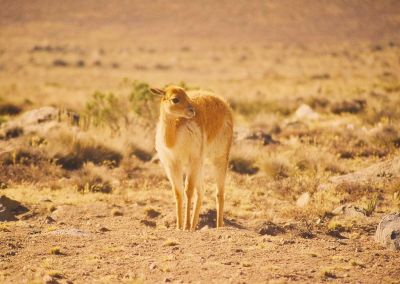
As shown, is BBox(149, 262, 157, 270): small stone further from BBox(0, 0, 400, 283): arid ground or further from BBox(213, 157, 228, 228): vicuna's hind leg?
BBox(213, 157, 228, 228): vicuna's hind leg

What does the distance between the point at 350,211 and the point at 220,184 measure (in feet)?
6.56

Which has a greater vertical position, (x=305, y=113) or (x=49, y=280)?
(x=49, y=280)

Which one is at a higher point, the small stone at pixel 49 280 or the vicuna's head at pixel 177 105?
the vicuna's head at pixel 177 105

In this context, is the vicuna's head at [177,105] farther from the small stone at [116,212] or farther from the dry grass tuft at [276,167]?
the dry grass tuft at [276,167]

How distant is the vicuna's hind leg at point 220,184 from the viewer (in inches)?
323

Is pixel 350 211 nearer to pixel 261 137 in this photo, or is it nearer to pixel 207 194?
pixel 207 194

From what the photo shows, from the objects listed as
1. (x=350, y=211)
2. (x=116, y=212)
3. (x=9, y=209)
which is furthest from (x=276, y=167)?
(x=9, y=209)

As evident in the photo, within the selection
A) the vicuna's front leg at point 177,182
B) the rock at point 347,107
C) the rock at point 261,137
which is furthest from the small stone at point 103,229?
the rock at point 347,107

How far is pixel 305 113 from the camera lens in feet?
56.8

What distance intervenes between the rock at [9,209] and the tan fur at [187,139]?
8.38 feet

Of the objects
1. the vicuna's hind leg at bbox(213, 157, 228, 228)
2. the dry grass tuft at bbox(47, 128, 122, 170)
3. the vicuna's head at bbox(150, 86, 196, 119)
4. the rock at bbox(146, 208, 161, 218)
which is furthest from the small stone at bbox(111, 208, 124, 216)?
the dry grass tuft at bbox(47, 128, 122, 170)

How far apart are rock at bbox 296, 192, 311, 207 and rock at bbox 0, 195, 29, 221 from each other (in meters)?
4.39

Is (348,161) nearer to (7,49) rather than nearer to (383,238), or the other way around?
(383,238)

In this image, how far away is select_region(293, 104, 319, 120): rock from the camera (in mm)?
16922
